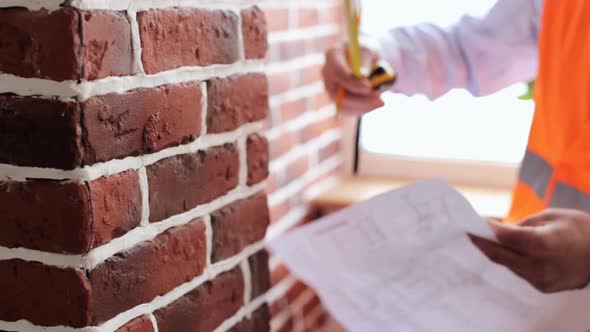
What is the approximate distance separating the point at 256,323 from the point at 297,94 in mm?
563

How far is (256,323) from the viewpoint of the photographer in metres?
0.78

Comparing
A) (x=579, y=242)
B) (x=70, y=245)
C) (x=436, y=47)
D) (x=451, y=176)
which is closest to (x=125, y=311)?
(x=70, y=245)

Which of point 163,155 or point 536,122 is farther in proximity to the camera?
point 536,122

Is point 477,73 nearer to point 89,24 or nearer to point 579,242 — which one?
point 579,242

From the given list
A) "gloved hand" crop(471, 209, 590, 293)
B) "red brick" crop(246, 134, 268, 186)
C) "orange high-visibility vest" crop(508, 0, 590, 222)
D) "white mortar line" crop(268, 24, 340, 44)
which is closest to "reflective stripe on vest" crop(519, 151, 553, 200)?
"orange high-visibility vest" crop(508, 0, 590, 222)

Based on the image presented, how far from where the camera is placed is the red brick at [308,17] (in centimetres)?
122

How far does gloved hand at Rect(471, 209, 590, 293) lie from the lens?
2.18ft

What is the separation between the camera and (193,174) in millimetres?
629

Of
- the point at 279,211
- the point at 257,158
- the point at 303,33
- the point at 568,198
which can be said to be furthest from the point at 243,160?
the point at 303,33

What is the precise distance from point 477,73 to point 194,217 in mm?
579

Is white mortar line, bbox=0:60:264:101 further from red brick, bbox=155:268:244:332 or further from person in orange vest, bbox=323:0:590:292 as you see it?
person in orange vest, bbox=323:0:590:292

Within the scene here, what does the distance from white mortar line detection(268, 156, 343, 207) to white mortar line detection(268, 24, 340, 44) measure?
259 millimetres

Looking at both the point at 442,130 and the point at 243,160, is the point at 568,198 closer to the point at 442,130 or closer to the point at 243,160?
the point at 243,160

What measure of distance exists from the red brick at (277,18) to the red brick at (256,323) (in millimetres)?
476
